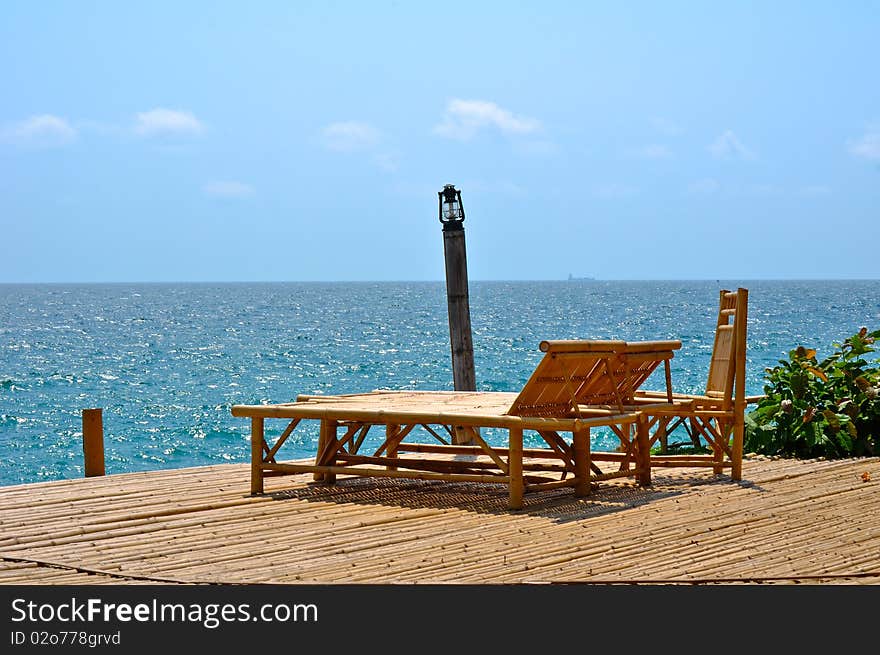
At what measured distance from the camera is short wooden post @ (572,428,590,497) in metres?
5.98

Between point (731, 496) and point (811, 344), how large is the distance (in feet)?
102

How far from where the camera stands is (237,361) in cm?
3431

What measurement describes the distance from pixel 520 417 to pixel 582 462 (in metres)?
0.64

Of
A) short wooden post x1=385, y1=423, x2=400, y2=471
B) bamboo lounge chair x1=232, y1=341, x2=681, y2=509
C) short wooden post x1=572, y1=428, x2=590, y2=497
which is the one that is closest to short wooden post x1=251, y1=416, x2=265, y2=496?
bamboo lounge chair x1=232, y1=341, x2=681, y2=509

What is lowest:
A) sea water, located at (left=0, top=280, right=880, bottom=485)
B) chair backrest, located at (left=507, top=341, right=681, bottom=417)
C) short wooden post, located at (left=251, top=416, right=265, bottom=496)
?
sea water, located at (left=0, top=280, right=880, bottom=485)

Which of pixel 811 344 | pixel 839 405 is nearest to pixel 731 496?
pixel 839 405

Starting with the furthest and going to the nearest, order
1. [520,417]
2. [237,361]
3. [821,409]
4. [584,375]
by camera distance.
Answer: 1. [237,361]
2. [821,409]
3. [584,375]
4. [520,417]

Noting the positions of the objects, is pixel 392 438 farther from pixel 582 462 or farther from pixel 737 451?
pixel 737 451

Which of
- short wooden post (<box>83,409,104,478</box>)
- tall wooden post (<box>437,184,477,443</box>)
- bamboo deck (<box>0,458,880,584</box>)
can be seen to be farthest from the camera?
tall wooden post (<box>437,184,477,443</box>)

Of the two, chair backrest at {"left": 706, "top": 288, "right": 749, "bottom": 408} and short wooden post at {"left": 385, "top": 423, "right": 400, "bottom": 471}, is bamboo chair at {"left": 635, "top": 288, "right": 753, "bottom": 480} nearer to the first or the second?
chair backrest at {"left": 706, "top": 288, "right": 749, "bottom": 408}

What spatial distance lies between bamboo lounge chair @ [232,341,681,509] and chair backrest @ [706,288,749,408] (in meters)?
0.34

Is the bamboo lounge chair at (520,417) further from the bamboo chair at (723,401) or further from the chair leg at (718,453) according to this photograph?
the chair leg at (718,453)

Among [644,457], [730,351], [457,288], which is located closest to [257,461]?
[457,288]

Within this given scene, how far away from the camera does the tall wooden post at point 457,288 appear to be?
293 inches
